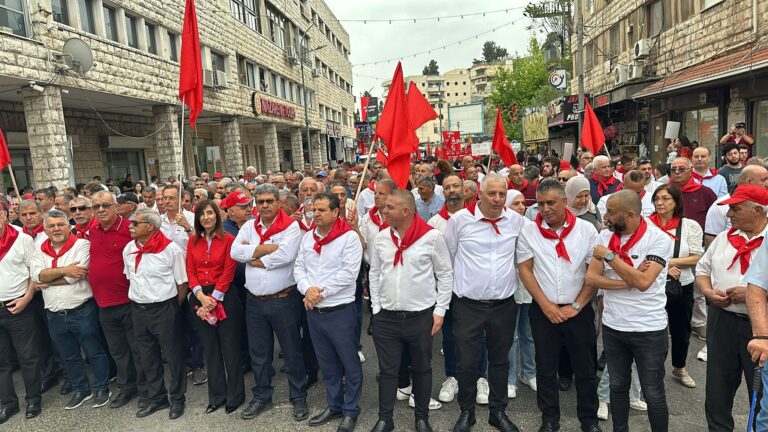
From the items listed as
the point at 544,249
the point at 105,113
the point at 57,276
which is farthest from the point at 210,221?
the point at 105,113

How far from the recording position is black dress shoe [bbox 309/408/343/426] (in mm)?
4177

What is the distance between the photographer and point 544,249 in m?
3.62

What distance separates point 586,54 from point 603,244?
84.6 ft

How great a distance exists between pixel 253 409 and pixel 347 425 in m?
0.94

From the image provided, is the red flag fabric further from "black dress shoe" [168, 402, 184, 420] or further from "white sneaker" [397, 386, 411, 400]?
"black dress shoe" [168, 402, 184, 420]

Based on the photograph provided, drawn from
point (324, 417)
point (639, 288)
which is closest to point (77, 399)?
point (324, 417)

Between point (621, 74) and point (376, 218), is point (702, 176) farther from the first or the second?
point (621, 74)

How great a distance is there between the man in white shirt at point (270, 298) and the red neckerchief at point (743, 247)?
3.31m

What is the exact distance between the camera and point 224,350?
4449 millimetres

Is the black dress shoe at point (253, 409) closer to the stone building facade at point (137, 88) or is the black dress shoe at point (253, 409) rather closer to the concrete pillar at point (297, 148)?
the stone building facade at point (137, 88)

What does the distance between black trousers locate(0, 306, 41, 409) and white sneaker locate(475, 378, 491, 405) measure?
13.9ft

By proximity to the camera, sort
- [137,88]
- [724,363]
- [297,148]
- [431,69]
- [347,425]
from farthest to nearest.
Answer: [431,69] → [297,148] → [137,88] → [347,425] → [724,363]

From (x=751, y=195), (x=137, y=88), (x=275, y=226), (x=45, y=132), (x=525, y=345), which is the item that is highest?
(x=137, y=88)

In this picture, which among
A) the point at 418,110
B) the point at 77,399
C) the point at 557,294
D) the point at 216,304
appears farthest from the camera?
the point at 418,110
